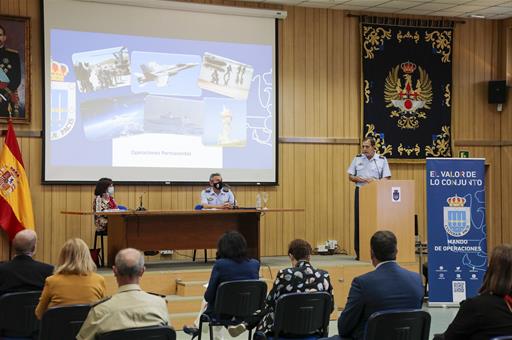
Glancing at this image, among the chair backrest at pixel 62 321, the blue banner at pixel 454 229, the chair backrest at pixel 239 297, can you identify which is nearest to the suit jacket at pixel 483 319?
the chair backrest at pixel 62 321

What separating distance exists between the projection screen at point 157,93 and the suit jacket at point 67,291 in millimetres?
5361

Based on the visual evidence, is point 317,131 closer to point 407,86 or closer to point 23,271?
point 407,86

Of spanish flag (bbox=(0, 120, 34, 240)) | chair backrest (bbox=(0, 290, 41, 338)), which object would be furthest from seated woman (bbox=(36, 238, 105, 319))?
spanish flag (bbox=(0, 120, 34, 240))

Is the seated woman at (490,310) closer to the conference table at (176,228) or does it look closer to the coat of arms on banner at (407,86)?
the conference table at (176,228)

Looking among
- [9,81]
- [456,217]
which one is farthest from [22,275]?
[456,217]

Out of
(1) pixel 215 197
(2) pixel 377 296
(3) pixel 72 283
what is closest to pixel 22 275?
(3) pixel 72 283

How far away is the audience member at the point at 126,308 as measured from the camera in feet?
11.5

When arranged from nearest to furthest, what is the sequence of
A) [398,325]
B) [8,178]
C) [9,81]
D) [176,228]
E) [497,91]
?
[398,325] → [176,228] → [8,178] → [9,81] → [497,91]

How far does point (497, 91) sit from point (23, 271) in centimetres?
926

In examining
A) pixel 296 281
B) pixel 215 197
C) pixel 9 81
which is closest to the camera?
pixel 296 281

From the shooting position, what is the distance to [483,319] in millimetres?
3529

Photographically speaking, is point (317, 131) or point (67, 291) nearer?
point (67, 291)

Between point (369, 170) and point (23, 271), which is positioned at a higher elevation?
point (369, 170)

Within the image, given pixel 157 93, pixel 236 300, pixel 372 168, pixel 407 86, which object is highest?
pixel 407 86
